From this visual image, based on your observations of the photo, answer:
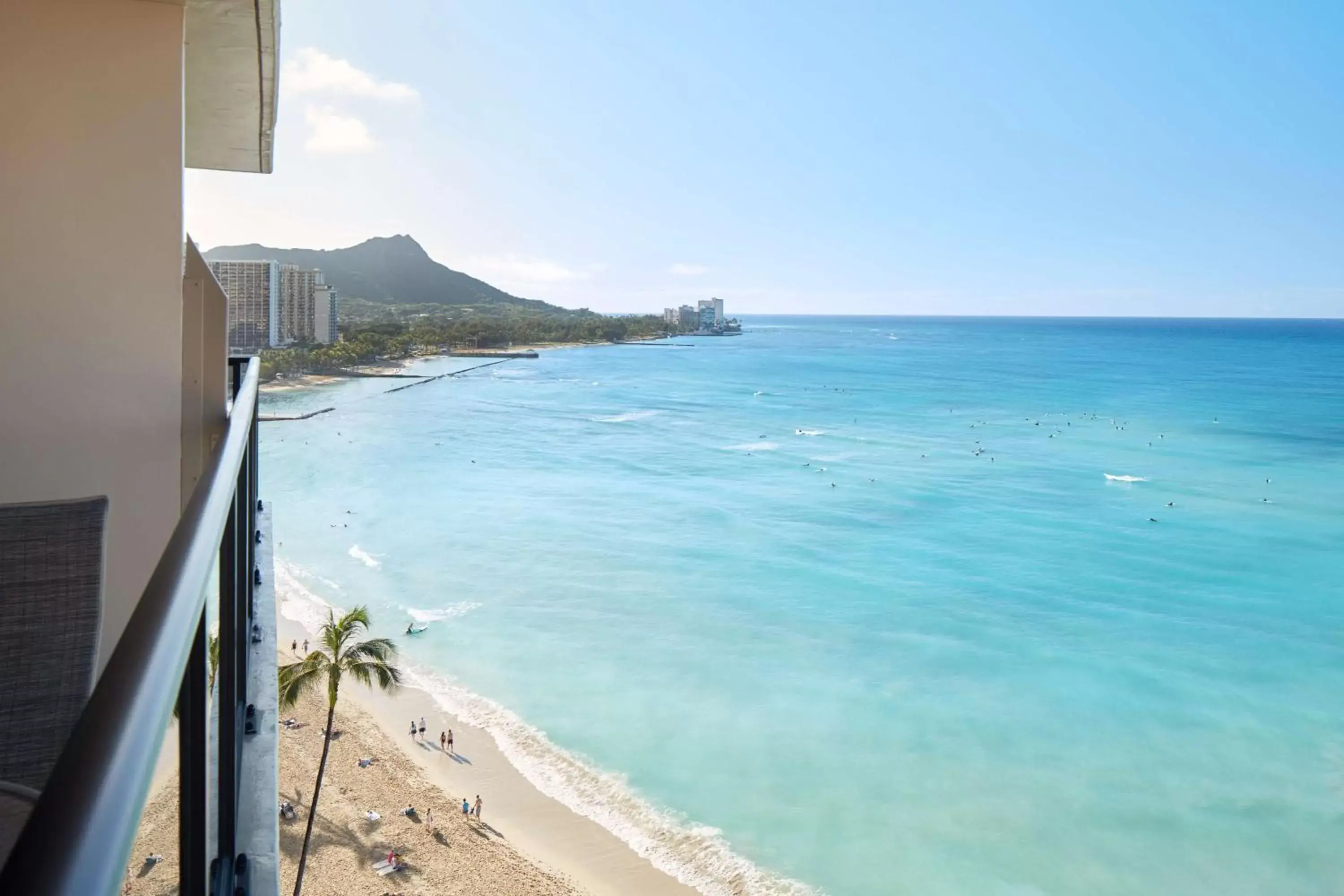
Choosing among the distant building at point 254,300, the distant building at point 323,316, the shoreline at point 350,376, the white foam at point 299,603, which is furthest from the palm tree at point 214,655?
the distant building at point 323,316

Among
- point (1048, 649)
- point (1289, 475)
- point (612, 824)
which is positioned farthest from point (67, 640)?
point (1289, 475)

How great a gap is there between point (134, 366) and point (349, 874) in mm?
9787

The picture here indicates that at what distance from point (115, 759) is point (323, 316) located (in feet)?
218

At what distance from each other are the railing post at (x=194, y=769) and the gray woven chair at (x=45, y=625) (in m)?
0.60

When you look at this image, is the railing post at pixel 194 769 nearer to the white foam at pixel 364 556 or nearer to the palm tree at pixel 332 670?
the palm tree at pixel 332 670

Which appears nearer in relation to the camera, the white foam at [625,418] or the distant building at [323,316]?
the white foam at [625,418]

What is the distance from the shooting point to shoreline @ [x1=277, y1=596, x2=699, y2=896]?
11.1 metres

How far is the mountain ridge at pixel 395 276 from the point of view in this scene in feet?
389

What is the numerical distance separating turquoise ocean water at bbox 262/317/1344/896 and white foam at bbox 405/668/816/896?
0.16 ft

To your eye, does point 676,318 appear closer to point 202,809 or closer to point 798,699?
point 798,699

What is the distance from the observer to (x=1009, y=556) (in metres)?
24.5

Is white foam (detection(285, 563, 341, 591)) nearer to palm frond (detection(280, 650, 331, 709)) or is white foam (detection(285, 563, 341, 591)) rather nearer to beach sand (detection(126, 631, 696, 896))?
beach sand (detection(126, 631, 696, 896))

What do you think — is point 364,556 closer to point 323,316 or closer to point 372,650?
point 372,650

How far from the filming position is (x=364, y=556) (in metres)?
23.1
